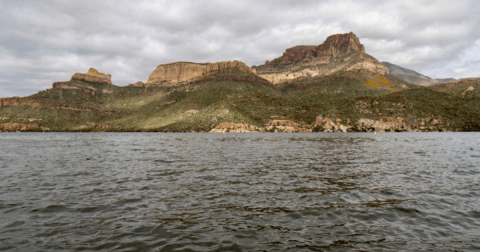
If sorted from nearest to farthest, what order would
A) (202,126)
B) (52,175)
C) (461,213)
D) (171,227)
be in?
(171,227) < (461,213) < (52,175) < (202,126)

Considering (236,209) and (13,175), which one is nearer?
(236,209)

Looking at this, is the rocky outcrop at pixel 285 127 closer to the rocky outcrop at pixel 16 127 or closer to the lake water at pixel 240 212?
the lake water at pixel 240 212

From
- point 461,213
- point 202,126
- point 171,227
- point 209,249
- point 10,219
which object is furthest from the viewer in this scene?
point 202,126

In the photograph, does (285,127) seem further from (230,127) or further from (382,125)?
(382,125)

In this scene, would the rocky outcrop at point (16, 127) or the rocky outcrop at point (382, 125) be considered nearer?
the rocky outcrop at point (382, 125)

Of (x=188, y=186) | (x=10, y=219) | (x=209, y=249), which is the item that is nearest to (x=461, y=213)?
(x=209, y=249)

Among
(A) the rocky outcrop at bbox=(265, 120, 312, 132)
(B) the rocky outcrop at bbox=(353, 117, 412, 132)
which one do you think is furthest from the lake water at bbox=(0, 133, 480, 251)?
(B) the rocky outcrop at bbox=(353, 117, 412, 132)

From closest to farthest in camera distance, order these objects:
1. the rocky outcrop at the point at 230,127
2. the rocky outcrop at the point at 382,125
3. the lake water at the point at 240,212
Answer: the lake water at the point at 240,212
the rocky outcrop at the point at 382,125
the rocky outcrop at the point at 230,127

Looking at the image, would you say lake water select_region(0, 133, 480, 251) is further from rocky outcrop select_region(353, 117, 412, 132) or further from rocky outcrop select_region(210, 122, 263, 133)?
rocky outcrop select_region(353, 117, 412, 132)

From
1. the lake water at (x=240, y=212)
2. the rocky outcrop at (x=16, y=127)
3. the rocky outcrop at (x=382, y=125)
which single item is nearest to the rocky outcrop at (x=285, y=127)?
the rocky outcrop at (x=382, y=125)

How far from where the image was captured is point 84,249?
757 centimetres

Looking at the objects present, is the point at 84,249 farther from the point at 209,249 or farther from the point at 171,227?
the point at 209,249

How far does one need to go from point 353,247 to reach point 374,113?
19867cm

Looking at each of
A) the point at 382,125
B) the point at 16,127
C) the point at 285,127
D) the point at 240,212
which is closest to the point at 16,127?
the point at 16,127
